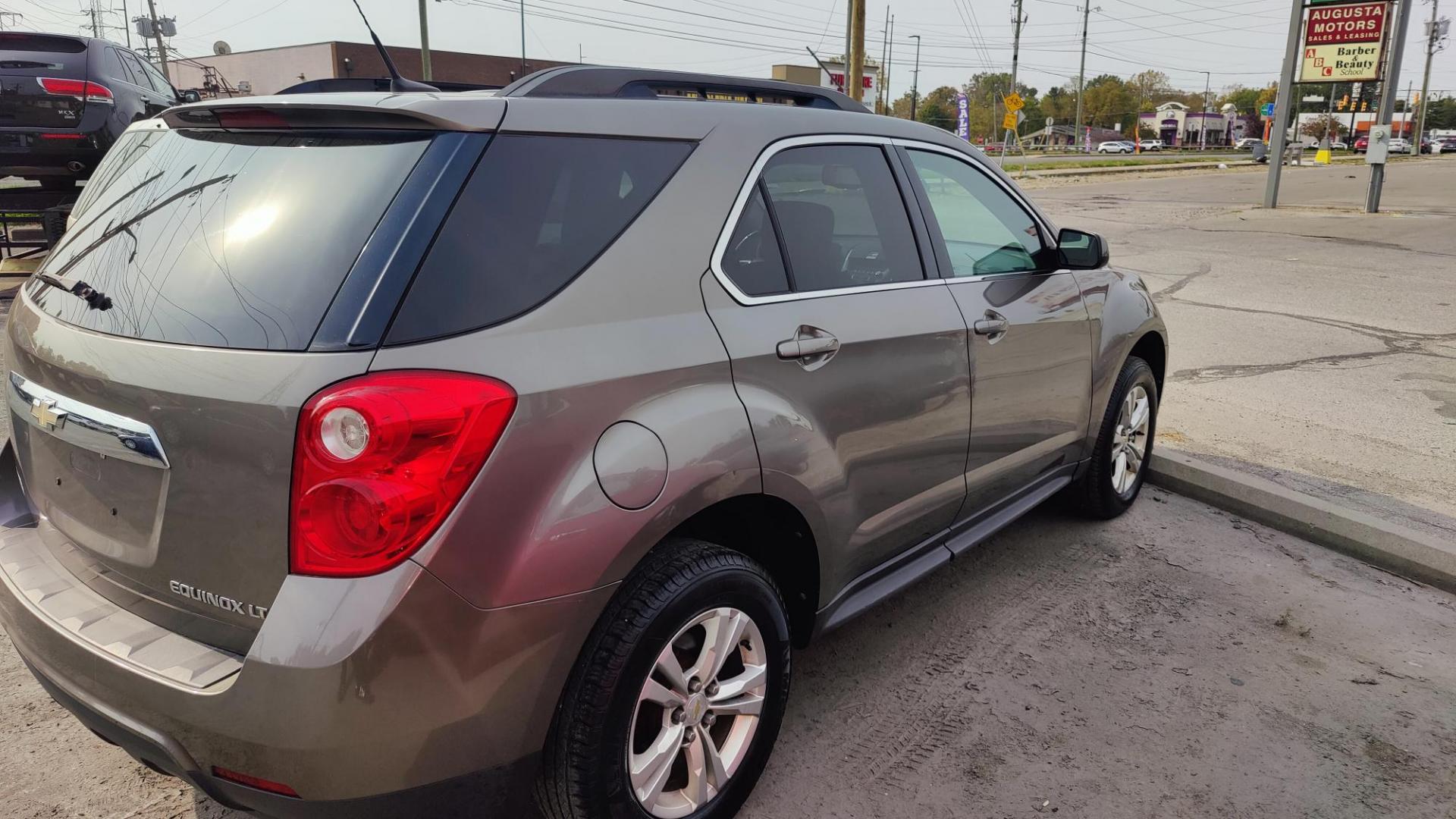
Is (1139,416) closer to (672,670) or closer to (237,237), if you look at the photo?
(672,670)

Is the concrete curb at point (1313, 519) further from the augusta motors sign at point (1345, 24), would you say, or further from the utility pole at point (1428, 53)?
the utility pole at point (1428, 53)

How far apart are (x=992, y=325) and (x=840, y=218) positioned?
2.22ft

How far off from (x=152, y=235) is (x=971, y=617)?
9.12 ft

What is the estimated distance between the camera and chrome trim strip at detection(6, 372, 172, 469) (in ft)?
6.45

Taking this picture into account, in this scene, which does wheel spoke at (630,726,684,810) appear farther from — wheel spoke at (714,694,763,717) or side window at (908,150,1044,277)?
side window at (908,150,1044,277)

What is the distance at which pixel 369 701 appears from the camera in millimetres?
1771

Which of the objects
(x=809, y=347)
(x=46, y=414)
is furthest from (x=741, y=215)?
(x=46, y=414)

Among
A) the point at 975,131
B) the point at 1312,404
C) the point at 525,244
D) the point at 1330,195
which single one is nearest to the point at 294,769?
the point at 525,244

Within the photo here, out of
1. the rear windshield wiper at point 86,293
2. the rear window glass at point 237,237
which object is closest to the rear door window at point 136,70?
the rear windshield wiper at point 86,293

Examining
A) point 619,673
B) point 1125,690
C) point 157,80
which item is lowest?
point 1125,690

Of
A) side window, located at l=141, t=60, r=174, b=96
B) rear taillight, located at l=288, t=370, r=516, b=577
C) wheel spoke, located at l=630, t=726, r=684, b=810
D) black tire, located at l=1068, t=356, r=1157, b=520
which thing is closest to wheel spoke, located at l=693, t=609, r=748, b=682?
wheel spoke, located at l=630, t=726, r=684, b=810

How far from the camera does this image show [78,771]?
8.56 feet

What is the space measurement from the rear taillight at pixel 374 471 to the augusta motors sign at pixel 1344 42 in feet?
80.2

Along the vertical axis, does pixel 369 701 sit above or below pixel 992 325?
below
